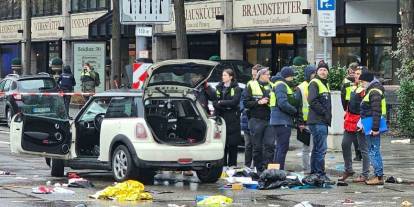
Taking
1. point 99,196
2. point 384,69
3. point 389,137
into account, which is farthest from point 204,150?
point 384,69

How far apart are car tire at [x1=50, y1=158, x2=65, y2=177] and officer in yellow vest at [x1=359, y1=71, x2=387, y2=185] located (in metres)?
5.01

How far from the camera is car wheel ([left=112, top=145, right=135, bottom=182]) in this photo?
12.9m

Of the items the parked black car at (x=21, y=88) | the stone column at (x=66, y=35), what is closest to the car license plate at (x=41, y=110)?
the parked black car at (x=21, y=88)

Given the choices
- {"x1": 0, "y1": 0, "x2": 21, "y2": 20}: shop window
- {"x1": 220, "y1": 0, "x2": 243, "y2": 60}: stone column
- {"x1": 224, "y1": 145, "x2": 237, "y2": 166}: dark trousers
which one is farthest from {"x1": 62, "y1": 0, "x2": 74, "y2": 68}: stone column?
{"x1": 224, "y1": 145, "x2": 237, "y2": 166}: dark trousers

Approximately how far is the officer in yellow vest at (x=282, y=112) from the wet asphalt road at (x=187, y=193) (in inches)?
47.1

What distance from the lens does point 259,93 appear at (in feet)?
47.5

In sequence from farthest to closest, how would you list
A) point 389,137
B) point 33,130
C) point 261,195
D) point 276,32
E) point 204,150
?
1. point 276,32
2. point 389,137
3. point 33,130
4. point 204,150
5. point 261,195

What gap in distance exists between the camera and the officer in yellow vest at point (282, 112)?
1395 centimetres

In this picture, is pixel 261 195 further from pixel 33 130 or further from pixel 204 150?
pixel 33 130

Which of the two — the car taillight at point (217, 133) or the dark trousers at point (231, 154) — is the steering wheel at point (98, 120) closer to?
the car taillight at point (217, 133)

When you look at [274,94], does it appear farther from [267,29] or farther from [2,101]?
[267,29]

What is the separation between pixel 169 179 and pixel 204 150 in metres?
1.39

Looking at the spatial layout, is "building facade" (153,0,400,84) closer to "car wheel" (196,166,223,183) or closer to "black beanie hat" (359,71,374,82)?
"black beanie hat" (359,71,374,82)

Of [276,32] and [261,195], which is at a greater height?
[276,32]
